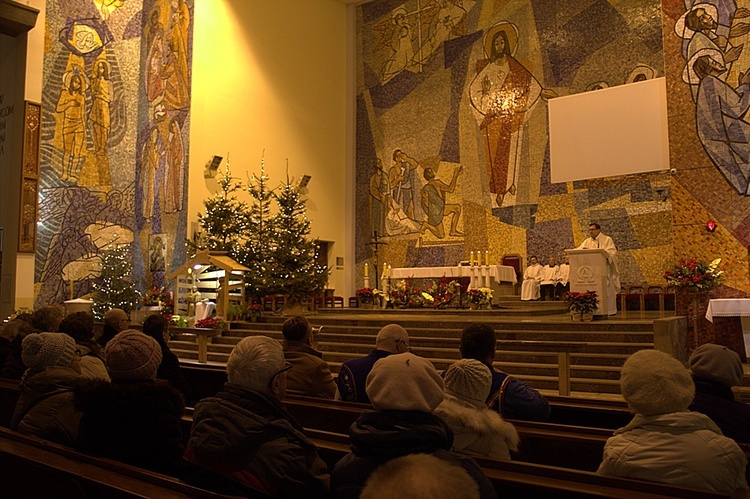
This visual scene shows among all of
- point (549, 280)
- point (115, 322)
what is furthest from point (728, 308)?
point (115, 322)

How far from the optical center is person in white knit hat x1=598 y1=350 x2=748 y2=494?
82.1 inches

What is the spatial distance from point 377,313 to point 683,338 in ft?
20.0

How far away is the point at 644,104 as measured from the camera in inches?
550

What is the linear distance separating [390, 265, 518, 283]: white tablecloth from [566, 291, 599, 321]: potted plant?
4.58 meters

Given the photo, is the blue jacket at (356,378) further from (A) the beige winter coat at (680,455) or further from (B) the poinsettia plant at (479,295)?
(B) the poinsettia plant at (479,295)

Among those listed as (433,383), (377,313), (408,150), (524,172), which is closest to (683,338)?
(377,313)

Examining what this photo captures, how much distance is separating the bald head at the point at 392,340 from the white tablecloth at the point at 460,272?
35.0ft

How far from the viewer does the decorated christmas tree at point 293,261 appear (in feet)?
45.2

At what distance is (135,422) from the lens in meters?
2.58

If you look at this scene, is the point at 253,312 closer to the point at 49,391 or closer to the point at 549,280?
the point at 549,280

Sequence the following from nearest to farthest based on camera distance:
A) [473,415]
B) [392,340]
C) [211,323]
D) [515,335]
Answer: [473,415] < [392,340] < [515,335] < [211,323]

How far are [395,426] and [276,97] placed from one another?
17.3 m

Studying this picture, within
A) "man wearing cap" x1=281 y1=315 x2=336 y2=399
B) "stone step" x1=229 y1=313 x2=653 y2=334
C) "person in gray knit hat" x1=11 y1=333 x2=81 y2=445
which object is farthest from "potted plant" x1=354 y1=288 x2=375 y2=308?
"person in gray knit hat" x1=11 y1=333 x2=81 y2=445

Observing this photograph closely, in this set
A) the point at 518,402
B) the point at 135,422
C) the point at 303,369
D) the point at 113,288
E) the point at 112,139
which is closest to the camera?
the point at 135,422
